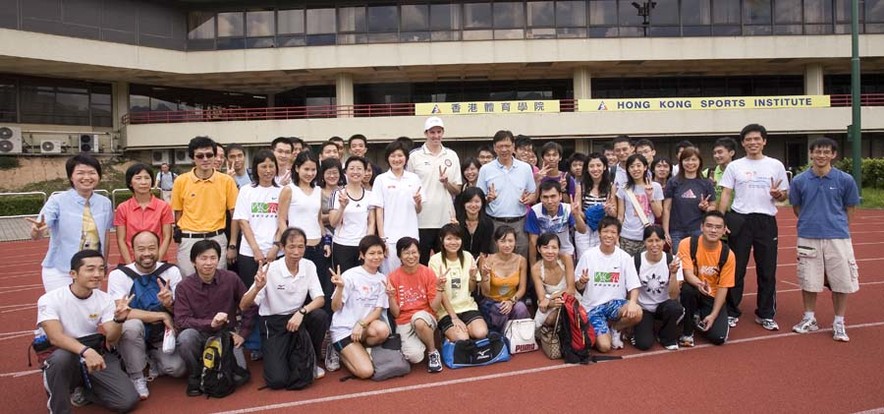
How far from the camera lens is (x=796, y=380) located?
4.22 meters

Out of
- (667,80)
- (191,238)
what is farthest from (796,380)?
(667,80)

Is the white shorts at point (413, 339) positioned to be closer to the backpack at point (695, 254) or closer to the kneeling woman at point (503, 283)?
the kneeling woman at point (503, 283)

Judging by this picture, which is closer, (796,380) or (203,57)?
(796,380)

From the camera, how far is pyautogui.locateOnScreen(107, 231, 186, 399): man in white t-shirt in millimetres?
4406

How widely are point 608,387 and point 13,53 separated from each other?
25529mm

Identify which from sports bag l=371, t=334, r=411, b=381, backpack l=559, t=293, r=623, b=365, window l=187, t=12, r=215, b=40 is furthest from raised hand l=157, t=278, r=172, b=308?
window l=187, t=12, r=215, b=40

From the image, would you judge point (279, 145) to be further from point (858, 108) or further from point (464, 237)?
point (858, 108)

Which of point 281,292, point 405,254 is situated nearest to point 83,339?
point 281,292

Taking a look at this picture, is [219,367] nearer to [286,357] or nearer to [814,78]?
[286,357]

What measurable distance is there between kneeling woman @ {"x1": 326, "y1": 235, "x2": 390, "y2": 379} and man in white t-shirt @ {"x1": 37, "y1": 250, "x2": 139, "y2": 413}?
1.65m

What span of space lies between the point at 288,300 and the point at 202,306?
72 cm

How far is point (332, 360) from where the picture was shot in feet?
15.8

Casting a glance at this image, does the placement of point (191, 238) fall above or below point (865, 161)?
below

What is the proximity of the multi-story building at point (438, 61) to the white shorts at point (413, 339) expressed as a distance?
1863 cm
